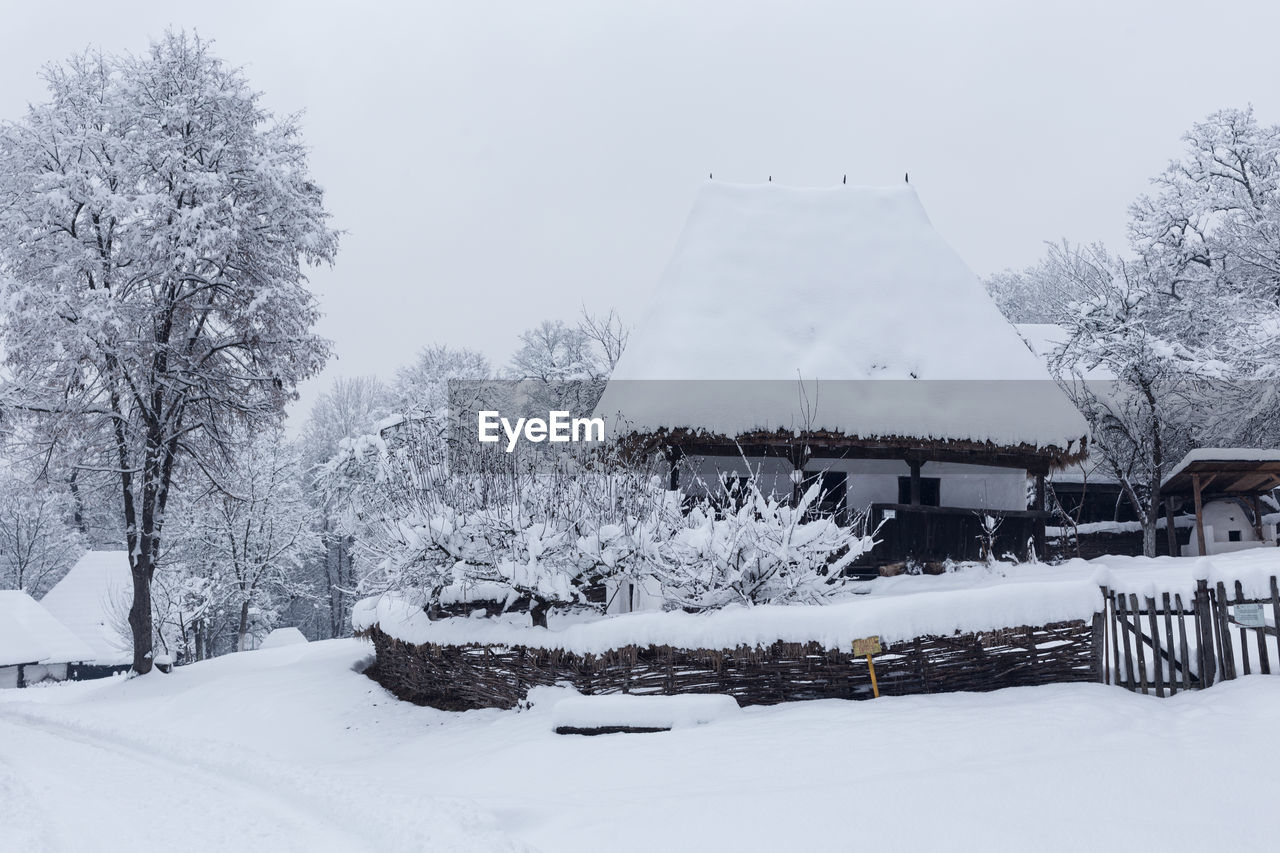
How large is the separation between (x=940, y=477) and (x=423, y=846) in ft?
45.1

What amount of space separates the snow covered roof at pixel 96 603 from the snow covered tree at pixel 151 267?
21.6 metres

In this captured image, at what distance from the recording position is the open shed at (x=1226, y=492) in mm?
19656

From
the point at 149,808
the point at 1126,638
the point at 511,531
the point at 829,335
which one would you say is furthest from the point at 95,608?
the point at 1126,638

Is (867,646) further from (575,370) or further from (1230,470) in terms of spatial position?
(575,370)

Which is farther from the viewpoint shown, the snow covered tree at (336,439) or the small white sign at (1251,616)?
the snow covered tree at (336,439)

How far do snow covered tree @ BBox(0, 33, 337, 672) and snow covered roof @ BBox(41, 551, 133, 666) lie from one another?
21.6 meters

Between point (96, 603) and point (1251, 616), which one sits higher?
point (1251, 616)

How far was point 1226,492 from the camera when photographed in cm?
2266

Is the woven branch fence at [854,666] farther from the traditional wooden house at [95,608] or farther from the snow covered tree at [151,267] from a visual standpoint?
the traditional wooden house at [95,608]

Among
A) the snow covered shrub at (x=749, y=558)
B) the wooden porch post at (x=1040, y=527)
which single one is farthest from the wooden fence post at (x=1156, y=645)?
the wooden porch post at (x=1040, y=527)

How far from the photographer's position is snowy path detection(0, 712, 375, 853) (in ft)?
19.9

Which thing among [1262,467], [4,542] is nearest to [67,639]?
[4,542]

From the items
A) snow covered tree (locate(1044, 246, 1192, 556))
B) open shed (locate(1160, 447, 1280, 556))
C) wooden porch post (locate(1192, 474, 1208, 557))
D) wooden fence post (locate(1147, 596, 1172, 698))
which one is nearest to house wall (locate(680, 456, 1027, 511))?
open shed (locate(1160, 447, 1280, 556))

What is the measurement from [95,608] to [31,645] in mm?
5583
